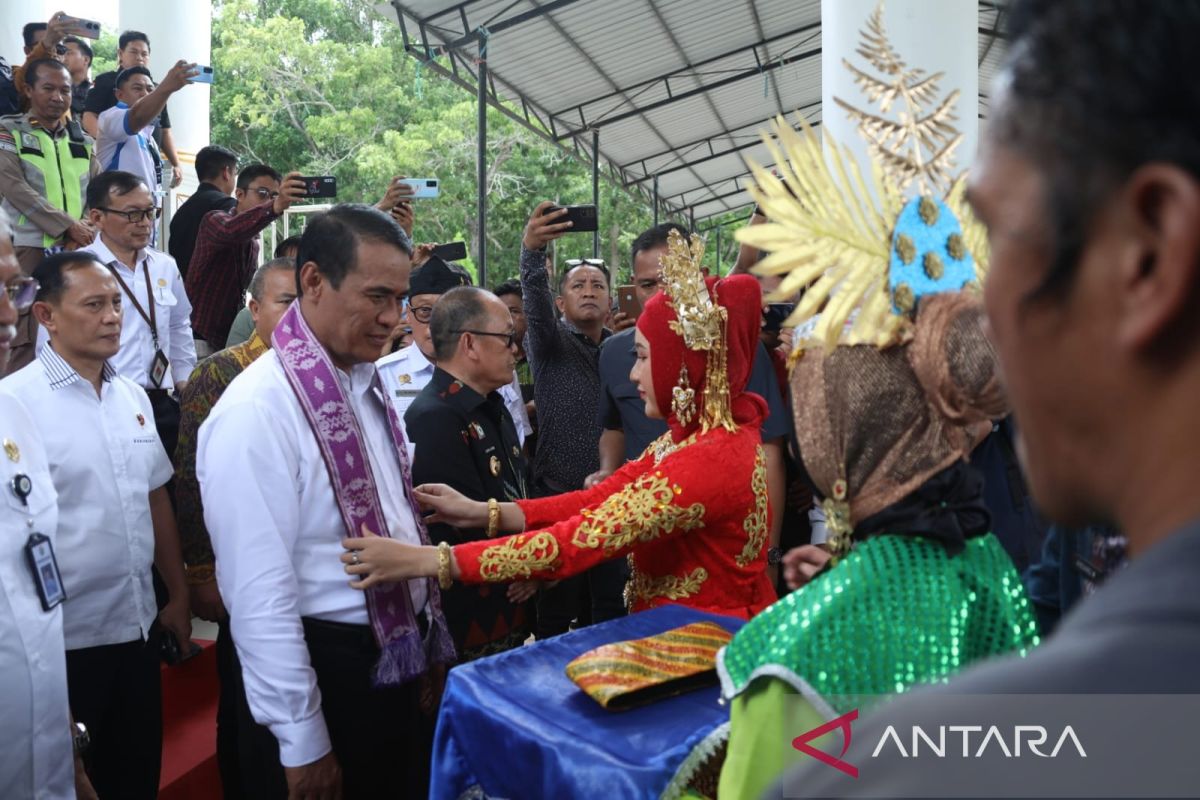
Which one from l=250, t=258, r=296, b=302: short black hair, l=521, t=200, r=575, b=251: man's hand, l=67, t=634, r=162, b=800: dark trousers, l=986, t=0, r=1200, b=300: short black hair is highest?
l=521, t=200, r=575, b=251: man's hand

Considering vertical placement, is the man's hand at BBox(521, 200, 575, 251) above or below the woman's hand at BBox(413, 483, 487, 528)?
above

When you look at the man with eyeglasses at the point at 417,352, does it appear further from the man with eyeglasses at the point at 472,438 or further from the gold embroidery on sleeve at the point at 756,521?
the gold embroidery on sleeve at the point at 756,521

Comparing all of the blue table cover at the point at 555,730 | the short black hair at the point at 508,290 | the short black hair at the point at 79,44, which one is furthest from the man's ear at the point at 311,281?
the short black hair at the point at 79,44

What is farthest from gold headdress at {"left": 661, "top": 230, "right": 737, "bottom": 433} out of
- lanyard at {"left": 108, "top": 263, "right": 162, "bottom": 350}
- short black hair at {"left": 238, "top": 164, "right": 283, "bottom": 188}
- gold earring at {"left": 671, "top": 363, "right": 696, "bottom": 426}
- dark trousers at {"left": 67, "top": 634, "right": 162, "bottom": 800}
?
short black hair at {"left": 238, "top": 164, "right": 283, "bottom": 188}

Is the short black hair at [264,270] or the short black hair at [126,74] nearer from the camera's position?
the short black hair at [264,270]

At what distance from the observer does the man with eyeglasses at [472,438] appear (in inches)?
125

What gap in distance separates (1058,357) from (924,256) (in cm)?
98

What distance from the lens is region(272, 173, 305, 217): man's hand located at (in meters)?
4.70

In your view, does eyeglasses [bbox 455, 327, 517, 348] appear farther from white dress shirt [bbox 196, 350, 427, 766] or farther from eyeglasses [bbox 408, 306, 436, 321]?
eyeglasses [bbox 408, 306, 436, 321]

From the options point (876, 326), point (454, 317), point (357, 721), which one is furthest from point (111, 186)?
point (876, 326)

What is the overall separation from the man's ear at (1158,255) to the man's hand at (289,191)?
4.55 metres

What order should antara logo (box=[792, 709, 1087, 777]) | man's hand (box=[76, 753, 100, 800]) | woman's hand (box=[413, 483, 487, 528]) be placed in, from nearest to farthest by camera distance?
antara logo (box=[792, 709, 1087, 777]) → man's hand (box=[76, 753, 100, 800]) → woman's hand (box=[413, 483, 487, 528])

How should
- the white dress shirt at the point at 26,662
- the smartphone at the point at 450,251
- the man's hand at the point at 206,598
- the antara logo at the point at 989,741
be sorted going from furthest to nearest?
1. the smartphone at the point at 450,251
2. the man's hand at the point at 206,598
3. the white dress shirt at the point at 26,662
4. the antara logo at the point at 989,741

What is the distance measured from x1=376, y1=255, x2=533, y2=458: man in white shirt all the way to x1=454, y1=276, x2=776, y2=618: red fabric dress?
193 centimetres
